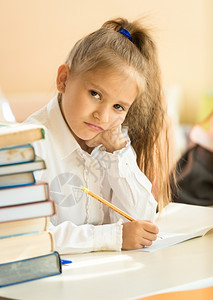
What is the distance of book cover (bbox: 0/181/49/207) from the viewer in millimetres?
647

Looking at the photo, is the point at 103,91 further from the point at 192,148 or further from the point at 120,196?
the point at 192,148

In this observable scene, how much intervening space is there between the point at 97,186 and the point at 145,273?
0.41 m

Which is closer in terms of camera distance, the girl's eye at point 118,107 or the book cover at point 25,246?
the book cover at point 25,246

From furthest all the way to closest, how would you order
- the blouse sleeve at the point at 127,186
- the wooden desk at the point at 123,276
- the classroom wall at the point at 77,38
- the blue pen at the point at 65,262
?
the classroom wall at the point at 77,38, the blouse sleeve at the point at 127,186, the blue pen at the point at 65,262, the wooden desk at the point at 123,276

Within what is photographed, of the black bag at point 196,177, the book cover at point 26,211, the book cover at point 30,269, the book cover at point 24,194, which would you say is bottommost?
the black bag at point 196,177

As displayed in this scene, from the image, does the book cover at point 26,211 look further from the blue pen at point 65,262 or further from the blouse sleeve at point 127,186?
the blouse sleeve at point 127,186

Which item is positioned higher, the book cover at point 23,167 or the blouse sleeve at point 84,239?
the book cover at point 23,167

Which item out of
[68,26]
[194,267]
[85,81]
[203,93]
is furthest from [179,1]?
[194,267]

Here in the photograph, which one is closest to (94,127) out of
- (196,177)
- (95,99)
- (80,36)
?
(95,99)

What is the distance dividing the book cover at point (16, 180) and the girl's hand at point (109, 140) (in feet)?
1.41

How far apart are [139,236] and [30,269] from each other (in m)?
0.23

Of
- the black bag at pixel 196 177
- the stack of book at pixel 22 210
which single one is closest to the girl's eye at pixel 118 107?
the stack of book at pixel 22 210

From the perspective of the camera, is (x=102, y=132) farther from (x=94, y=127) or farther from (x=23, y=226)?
(x=23, y=226)

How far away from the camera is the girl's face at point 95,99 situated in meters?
0.95
